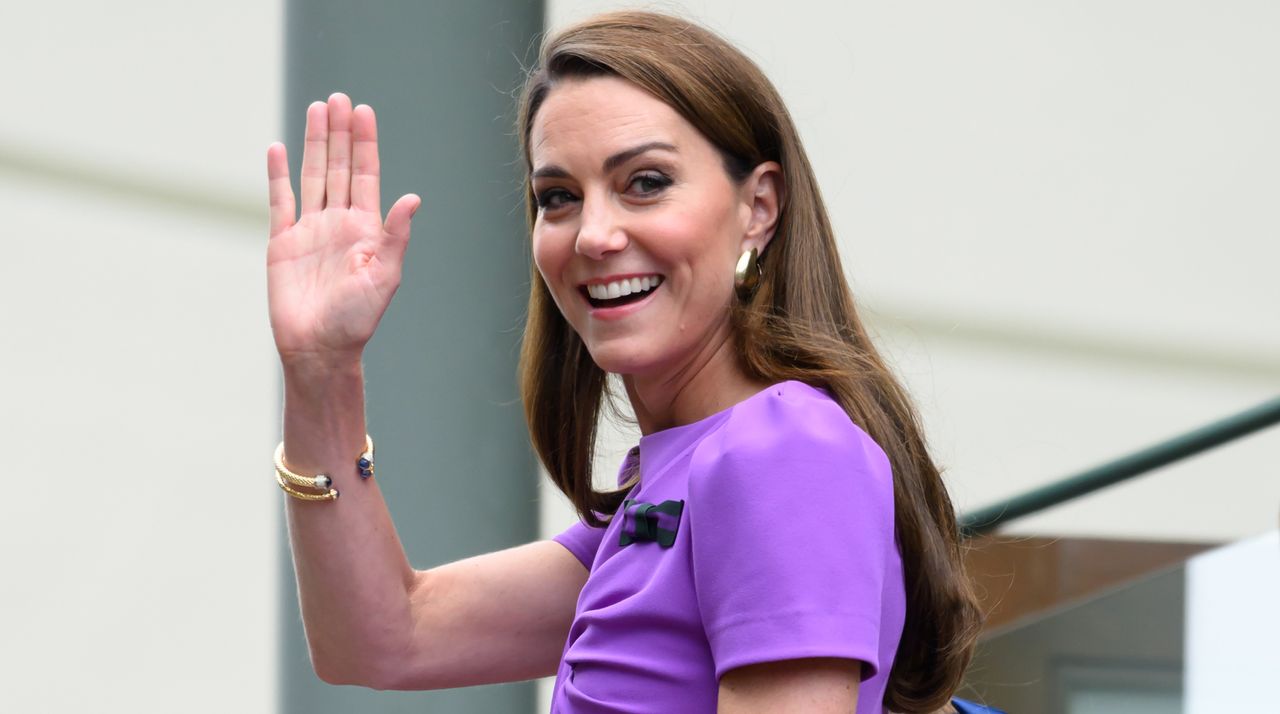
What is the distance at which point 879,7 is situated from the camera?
14.4 ft

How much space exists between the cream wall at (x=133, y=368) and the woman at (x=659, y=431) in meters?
2.14

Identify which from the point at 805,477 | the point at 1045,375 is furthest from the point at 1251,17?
the point at 805,477

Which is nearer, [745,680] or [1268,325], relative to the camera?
[745,680]

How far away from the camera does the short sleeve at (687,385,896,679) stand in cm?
122

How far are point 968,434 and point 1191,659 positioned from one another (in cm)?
218

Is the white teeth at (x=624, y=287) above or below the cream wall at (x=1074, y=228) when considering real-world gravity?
below

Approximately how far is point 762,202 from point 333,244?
450mm

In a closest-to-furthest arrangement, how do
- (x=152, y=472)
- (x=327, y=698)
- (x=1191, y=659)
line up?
1. (x=1191, y=659)
2. (x=327, y=698)
3. (x=152, y=472)

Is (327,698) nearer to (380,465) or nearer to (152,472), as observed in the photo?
(380,465)

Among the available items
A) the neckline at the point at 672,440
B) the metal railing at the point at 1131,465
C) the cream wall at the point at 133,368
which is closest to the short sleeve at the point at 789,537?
the neckline at the point at 672,440

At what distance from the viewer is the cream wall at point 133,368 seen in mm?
3693

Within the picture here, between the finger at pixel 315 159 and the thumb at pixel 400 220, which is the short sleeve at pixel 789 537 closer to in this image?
the thumb at pixel 400 220

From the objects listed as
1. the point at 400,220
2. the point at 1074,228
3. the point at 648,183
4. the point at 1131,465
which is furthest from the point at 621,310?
the point at 1074,228

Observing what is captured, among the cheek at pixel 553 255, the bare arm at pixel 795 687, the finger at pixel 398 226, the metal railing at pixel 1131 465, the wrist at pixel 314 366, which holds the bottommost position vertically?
the bare arm at pixel 795 687
